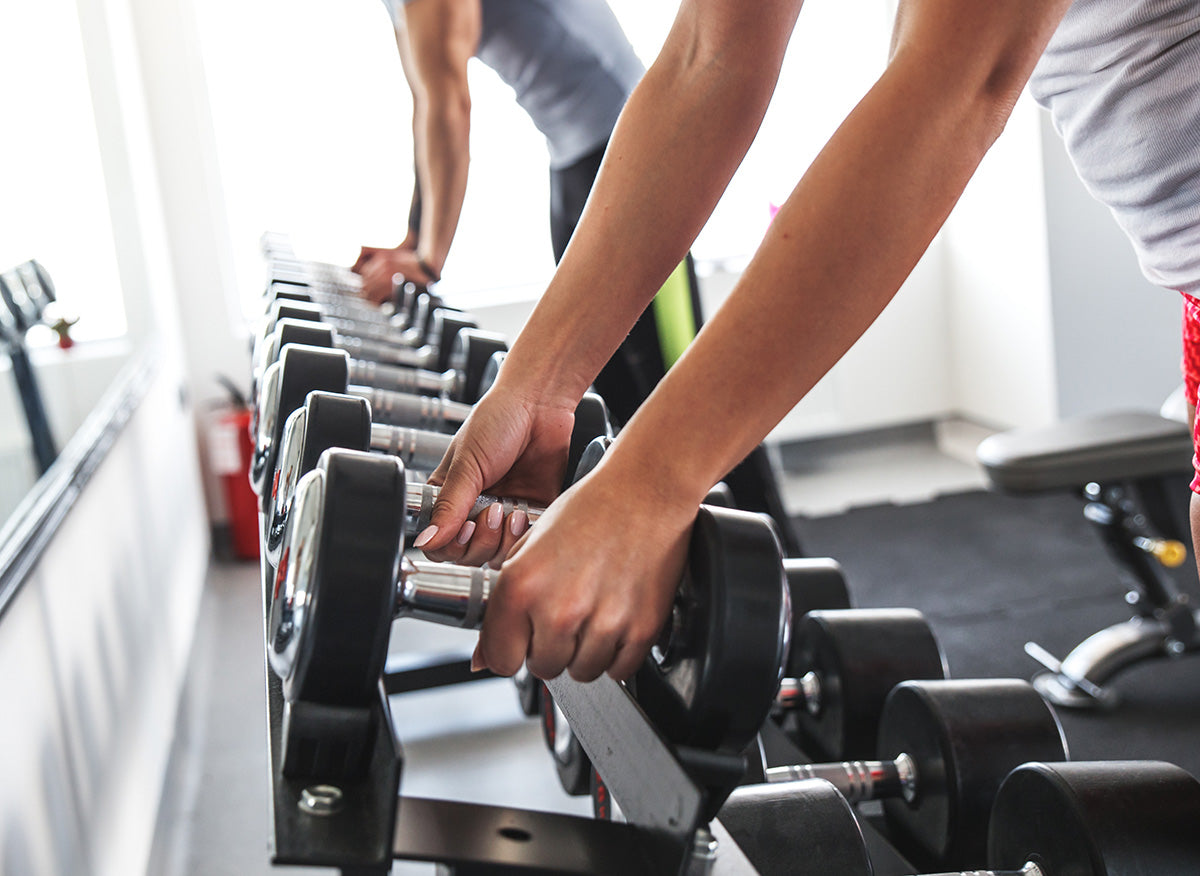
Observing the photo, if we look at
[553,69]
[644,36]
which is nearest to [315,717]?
[553,69]

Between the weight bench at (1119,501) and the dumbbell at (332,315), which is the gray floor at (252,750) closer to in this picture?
the dumbbell at (332,315)

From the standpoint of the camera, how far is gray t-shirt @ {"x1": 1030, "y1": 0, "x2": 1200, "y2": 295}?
0.78m

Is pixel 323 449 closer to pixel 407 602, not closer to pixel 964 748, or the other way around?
pixel 407 602

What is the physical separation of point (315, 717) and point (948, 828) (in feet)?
2.46

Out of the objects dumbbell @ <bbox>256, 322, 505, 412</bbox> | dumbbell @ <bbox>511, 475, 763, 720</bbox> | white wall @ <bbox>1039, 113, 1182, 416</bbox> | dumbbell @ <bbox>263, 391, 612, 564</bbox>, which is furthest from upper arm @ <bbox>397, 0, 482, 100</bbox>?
white wall @ <bbox>1039, 113, 1182, 416</bbox>

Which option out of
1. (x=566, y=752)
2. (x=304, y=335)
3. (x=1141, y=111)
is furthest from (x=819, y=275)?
(x=566, y=752)

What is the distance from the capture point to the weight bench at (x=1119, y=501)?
2402 mm

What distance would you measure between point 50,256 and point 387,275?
27.2 inches

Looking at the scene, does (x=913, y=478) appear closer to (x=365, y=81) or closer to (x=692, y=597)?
(x=365, y=81)

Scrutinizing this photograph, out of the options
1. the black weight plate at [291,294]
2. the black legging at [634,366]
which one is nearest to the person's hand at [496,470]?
the black weight plate at [291,294]

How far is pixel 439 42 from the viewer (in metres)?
2.46

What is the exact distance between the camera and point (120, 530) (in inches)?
90.5

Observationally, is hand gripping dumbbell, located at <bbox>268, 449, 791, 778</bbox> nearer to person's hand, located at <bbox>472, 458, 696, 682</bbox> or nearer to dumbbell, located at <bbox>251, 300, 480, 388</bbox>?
person's hand, located at <bbox>472, 458, 696, 682</bbox>

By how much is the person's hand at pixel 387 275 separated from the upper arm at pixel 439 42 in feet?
1.31
